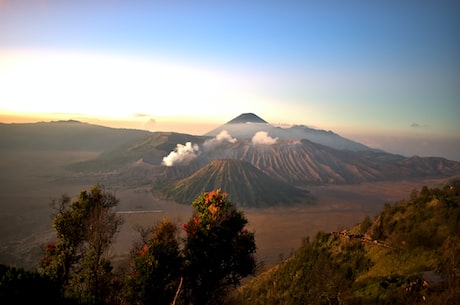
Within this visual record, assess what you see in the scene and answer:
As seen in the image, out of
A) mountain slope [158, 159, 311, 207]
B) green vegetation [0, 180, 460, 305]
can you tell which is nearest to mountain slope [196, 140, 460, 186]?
mountain slope [158, 159, 311, 207]

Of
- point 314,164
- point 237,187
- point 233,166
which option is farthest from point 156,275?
point 314,164

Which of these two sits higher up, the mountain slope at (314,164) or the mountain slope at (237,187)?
the mountain slope at (314,164)

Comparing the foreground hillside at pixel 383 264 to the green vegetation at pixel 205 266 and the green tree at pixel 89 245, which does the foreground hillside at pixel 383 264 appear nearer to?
the green vegetation at pixel 205 266

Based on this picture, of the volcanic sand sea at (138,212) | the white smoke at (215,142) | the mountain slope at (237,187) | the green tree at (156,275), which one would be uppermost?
the white smoke at (215,142)

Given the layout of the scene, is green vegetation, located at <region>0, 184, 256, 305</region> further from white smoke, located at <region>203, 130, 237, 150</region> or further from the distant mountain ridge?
white smoke, located at <region>203, 130, 237, 150</region>

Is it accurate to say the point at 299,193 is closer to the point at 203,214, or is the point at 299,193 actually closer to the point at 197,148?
the point at 197,148

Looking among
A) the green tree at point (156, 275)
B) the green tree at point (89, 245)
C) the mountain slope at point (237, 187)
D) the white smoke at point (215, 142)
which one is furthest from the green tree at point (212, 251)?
the white smoke at point (215, 142)

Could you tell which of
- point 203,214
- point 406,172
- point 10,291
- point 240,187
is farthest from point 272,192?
point 406,172

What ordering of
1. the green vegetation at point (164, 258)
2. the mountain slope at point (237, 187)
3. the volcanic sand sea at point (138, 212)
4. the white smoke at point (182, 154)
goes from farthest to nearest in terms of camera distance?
the white smoke at point (182, 154) < the mountain slope at point (237, 187) < the volcanic sand sea at point (138, 212) < the green vegetation at point (164, 258)
